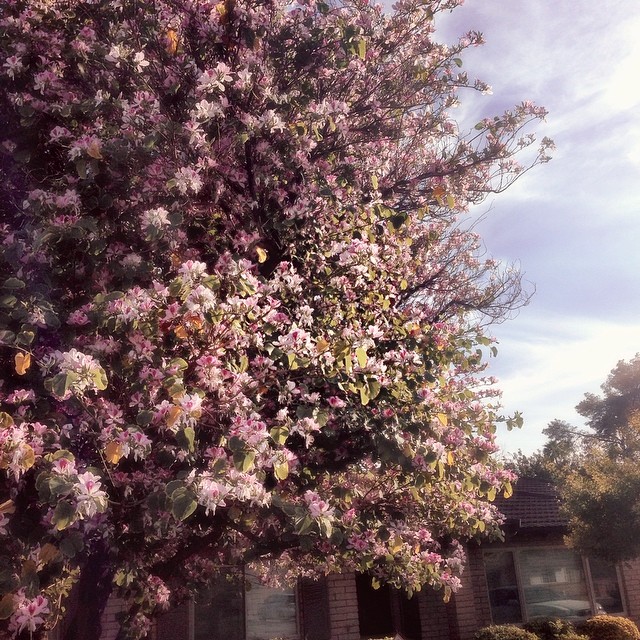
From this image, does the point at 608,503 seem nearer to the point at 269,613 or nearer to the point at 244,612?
the point at 269,613

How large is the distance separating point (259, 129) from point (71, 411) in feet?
10.4

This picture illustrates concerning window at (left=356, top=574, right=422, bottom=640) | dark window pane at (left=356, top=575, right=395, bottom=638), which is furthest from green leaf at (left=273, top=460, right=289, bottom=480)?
dark window pane at (left=356, top=575, right=395, bottom=638)

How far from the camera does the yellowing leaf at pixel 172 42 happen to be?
6277mm

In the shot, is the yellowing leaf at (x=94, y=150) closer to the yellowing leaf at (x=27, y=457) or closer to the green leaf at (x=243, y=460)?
the yellowing leaf at (x=27, y=457)

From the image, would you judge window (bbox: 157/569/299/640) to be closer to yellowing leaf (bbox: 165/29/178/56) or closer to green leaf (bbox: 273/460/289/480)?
green leaf (bbox: 273/460/289/480)

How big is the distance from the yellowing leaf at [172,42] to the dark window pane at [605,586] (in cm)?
1779

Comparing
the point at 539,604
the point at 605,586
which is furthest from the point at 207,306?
the point at 605,586

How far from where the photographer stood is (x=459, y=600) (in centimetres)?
1564

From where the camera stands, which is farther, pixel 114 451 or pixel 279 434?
pixel 279 434

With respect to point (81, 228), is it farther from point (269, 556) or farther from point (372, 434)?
point (269, 556)

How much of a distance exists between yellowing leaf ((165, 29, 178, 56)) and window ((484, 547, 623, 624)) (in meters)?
15.2

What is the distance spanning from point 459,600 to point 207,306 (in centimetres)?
1350

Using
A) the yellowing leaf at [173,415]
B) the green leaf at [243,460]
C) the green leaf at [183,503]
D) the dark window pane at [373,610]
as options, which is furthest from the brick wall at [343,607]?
the green leaf at [183,503]

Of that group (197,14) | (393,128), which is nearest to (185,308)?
(197,14)
